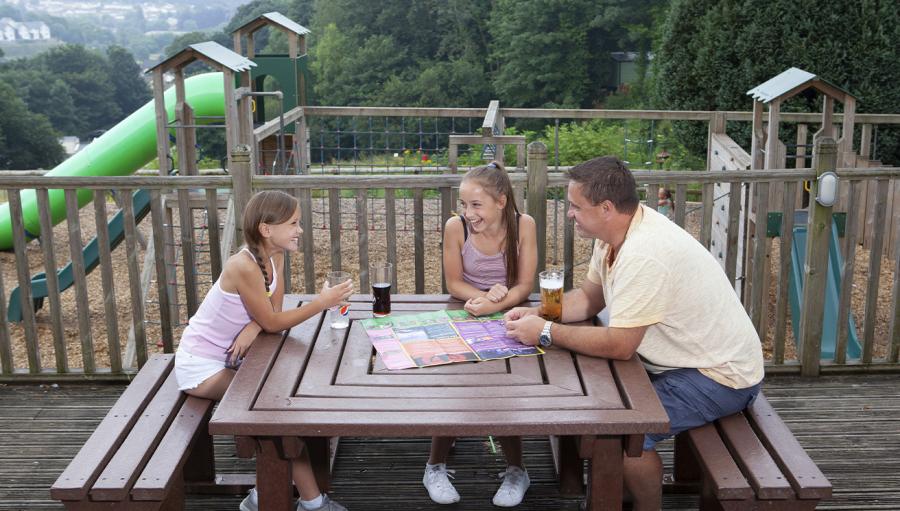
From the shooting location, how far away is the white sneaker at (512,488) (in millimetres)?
3438

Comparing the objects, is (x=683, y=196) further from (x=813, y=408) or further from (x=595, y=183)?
(x=595, y=183)

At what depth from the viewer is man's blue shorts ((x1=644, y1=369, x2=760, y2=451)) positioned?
9.61 ft

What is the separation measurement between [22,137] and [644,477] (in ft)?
135

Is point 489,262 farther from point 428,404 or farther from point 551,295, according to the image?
point 428,404

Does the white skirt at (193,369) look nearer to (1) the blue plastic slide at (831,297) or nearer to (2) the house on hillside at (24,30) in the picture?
(1) the blue plastic slide at (831,297)

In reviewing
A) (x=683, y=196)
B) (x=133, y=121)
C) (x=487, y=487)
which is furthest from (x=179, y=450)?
(x=133, y=121)

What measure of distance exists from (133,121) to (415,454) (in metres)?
9.99

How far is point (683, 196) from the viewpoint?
14.0 feet

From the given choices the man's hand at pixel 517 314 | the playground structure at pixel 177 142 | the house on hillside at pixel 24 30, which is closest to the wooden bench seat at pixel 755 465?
the man's hand at pixel 517 314

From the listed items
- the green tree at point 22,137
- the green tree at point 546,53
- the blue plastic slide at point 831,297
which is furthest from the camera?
the green tree at point 22,137

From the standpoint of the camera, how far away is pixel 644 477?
294cm

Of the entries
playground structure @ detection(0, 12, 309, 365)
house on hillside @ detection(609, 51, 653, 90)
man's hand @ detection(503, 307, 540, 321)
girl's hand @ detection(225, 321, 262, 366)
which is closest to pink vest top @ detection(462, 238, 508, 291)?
man's hand @ detection(503, 307, 540, 321)

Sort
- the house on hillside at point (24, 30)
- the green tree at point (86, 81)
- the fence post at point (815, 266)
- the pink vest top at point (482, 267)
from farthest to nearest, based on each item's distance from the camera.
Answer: the house on hillside at point (24, 30), the green tree at point (86, 81), the fence post at point (815, 266), the pink vest top at point (482, 267)

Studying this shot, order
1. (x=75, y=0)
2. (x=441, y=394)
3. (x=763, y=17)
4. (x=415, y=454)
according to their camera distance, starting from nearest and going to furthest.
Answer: (x=441, y=394), (x=415, y=454), (x=763, y=17), (x=75, y=0)
